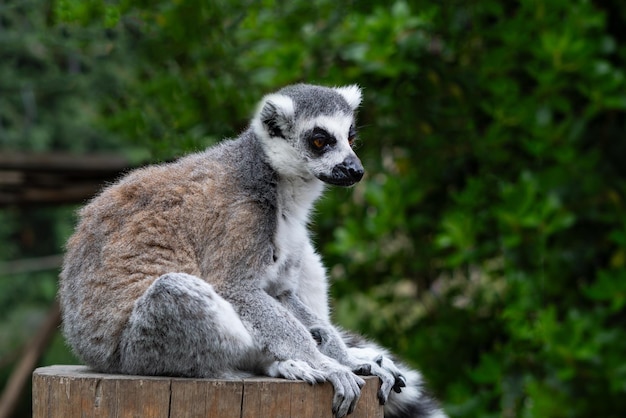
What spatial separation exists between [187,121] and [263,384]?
2.67 metres

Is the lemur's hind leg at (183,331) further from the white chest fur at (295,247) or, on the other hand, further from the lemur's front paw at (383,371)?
the lemur's front paw at (383,371)

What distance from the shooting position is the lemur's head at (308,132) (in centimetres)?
308

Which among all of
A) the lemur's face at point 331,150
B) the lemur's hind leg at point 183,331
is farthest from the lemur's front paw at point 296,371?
the lemur's face at point 331,150

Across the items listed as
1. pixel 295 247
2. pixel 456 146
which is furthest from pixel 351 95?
pixel 456 146

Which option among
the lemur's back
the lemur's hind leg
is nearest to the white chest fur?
the lemur's back

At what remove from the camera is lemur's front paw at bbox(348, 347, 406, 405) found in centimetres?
279

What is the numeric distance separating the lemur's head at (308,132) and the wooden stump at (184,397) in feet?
2.71

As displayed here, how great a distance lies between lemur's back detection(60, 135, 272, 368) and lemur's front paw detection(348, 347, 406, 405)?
0.59m

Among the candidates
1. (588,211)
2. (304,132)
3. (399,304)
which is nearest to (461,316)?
(399,304)

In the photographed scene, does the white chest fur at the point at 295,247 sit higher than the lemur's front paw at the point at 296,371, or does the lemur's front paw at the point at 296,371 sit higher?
the white chest fur at the point at 295,247

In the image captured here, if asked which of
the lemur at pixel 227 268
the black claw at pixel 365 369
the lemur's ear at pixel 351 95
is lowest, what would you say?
the black claw at pixel 365 369

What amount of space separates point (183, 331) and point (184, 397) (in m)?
0.24

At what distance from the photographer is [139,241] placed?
2842 mm

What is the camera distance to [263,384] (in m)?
2.53
